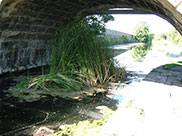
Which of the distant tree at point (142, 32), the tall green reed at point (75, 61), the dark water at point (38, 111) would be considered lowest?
the dark water at point (38, 111)

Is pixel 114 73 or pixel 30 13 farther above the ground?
pixel 30 13

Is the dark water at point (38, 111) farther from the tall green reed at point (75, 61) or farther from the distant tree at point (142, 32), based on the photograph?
the distant tree at point (142, 32)

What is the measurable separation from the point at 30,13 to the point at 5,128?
9.63 feet

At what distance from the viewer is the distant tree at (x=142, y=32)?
3069cm

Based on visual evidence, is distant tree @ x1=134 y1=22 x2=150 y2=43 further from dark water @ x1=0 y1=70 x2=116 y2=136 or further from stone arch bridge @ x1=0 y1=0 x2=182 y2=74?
dark water @ x1=0 y1=70 x2=116 y2=136

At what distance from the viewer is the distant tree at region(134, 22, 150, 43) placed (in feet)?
101

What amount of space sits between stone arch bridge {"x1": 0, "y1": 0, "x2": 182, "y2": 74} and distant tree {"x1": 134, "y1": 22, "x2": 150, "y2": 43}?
26.0 m

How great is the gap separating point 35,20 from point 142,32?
2783 cm

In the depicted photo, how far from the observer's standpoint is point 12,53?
15.4ft

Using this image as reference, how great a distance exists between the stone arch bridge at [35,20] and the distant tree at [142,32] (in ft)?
85.4

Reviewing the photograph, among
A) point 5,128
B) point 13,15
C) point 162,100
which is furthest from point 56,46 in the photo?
point 162,100

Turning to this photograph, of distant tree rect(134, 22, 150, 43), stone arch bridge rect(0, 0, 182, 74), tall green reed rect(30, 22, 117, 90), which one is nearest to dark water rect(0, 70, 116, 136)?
tall green reed rect(30, 22, 117, 90)

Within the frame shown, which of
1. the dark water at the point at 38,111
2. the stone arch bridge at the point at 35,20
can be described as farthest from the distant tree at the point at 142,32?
the dark water at the point at 38,111

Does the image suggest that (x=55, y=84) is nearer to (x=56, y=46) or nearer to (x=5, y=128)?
(x=56, y=46)
